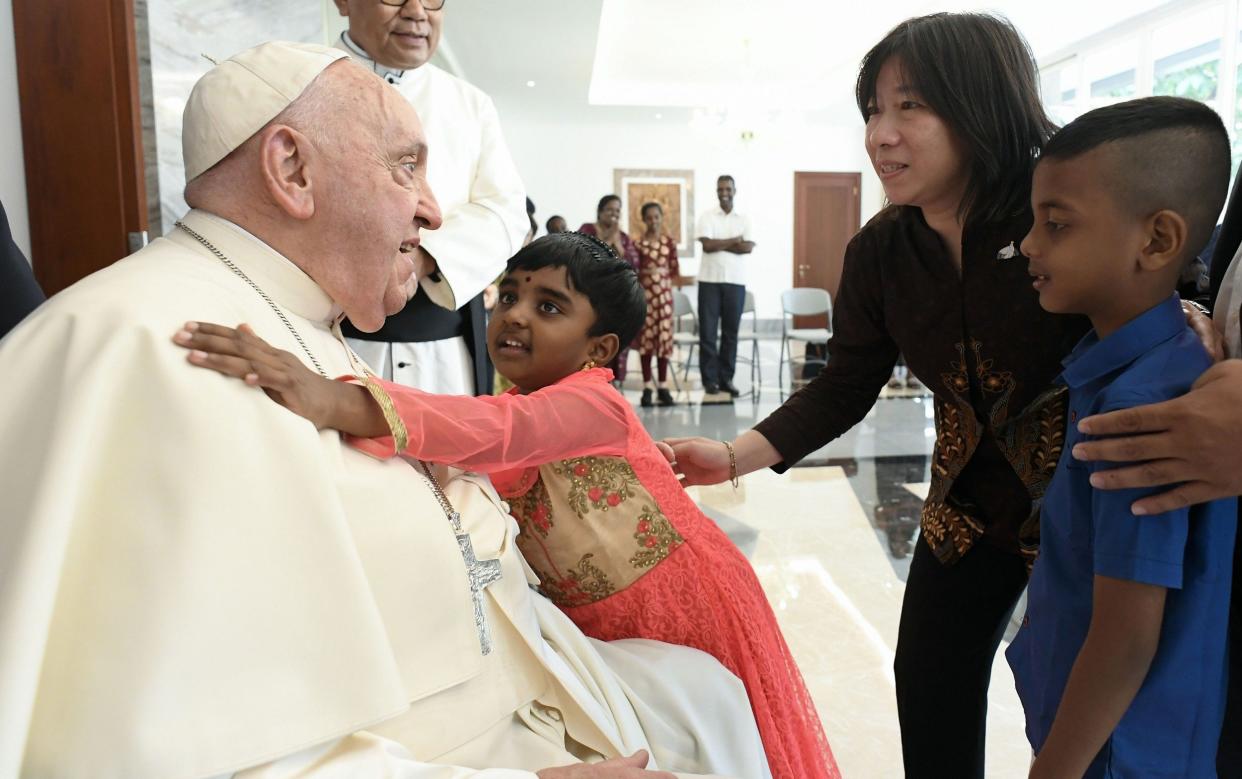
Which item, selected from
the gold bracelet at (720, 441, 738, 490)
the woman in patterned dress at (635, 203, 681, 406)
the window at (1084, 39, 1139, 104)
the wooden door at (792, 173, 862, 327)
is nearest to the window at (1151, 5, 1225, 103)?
the window at (1084, 39, 1139, 104)

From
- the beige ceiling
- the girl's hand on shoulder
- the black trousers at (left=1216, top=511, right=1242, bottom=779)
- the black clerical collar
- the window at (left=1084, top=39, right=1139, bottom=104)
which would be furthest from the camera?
the window at (left=1084, top=39, right=1139, bottom=104)

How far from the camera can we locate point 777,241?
1695 centimetres

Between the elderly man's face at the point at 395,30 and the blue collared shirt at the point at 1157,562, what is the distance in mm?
1917

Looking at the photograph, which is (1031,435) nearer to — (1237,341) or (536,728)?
(1237,341)

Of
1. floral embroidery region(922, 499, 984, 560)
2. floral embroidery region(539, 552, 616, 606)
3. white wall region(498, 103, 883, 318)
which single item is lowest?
floral embroidery region(539, 552, 616, 606)

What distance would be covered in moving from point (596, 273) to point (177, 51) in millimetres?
1878

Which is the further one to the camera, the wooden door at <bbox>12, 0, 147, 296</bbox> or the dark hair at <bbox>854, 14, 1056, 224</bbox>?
the wooden door at <bbox>12, 0, 147, 296</bbox>

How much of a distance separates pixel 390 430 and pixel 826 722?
2.14m

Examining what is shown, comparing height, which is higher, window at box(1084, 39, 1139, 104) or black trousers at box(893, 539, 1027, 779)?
window at box(1084, 39, 1139, 104)

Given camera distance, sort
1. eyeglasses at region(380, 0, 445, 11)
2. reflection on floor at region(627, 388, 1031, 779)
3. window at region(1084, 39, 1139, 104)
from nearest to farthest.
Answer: eyeglasses at region(380, 0, 445, 11)
reflection on floor at region(627, 388, 1031, 779)
window at region(1084, 39, 1139, 104)

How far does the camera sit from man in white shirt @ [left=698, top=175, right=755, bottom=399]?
397 inches

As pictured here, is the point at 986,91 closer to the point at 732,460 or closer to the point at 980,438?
the point at 980,438

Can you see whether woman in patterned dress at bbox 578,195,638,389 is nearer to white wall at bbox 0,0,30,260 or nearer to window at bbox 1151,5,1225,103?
window at bbox 1151,5,1225,103

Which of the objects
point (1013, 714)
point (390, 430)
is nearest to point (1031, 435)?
point (390, 430)
